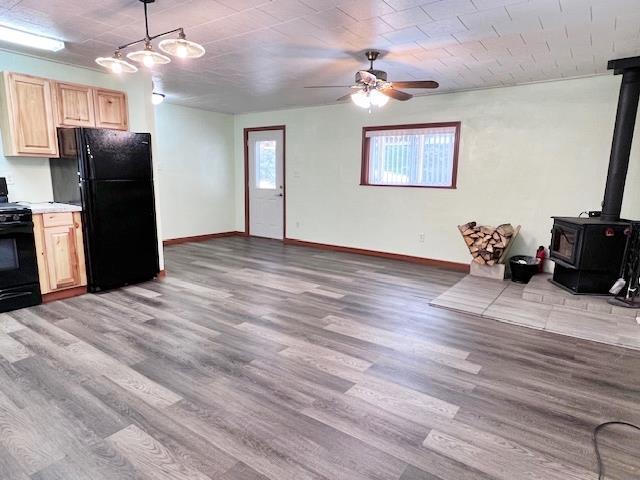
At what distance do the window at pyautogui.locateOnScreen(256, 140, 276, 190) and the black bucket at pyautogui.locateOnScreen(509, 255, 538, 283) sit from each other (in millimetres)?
4524

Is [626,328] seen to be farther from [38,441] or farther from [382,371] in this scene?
[38,441]

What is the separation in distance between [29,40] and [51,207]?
1.49m

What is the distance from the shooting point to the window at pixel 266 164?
24.1 feet

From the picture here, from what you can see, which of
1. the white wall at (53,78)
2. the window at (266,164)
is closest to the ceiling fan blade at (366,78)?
the white wall at (53,78)

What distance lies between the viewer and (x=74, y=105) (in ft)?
13.0

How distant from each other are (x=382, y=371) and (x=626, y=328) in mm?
2313

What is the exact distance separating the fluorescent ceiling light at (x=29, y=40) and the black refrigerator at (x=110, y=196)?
73 centimetres

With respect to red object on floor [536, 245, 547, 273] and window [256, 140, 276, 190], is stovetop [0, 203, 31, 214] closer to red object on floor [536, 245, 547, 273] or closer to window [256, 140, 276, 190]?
window [256, 140, 276, 190]

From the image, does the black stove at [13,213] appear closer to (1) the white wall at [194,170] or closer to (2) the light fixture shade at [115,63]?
(2) the light fixture shade at [115,63]

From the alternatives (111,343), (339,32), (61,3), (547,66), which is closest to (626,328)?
(547,66)

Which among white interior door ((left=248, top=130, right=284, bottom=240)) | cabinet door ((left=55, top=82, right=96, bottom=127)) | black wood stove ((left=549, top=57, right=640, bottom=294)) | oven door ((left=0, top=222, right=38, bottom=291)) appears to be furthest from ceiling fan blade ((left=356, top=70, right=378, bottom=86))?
white interior door ((left=248, top=130, right=284, bottom=240))

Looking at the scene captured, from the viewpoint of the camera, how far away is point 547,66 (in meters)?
3.92

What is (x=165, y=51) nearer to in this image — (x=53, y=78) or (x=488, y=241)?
(x=53, y=78)

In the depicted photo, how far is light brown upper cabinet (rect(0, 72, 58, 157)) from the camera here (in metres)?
3.55
